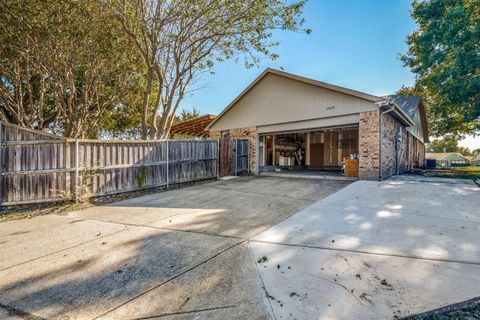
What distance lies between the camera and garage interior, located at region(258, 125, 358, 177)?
52.2 ft

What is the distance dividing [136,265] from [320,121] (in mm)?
9321

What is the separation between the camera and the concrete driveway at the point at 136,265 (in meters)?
2.04

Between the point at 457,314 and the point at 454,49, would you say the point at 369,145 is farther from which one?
the point at 454,49

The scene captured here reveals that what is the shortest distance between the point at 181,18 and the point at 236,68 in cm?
353

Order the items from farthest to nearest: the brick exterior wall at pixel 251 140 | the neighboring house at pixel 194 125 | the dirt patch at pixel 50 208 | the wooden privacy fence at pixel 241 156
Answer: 1. the neighboring house at pixel 194 125
2. the brick exterior wall at pixel 251 140
3. the wooden privacy fence at pixel 241 156
4. the dirt patch at pixel 50 208

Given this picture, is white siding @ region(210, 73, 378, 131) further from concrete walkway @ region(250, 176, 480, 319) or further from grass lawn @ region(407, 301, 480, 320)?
grass lawn @ region(407, 301, 480, 320)

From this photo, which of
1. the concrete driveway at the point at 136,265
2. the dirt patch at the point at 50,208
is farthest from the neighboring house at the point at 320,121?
the dirt patch at the point at 50,208

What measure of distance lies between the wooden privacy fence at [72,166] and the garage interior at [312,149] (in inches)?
349

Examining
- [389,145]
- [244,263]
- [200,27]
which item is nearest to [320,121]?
[389,145]

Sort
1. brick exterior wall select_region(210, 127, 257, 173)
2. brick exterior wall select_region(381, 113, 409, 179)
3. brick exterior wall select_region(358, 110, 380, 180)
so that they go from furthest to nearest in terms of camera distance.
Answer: brick exterior wall select_region(210, 127, 257, 173), brick exterior wall select_region(381, 113, 409, 179), brick exterior wall select_region(358, 110, 380, 180)

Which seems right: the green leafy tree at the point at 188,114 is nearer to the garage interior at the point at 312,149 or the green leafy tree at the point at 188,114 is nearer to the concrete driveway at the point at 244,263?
the garage interior at the point at 312,149

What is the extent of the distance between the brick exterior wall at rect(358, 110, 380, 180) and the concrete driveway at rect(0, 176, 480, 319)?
12.3ft

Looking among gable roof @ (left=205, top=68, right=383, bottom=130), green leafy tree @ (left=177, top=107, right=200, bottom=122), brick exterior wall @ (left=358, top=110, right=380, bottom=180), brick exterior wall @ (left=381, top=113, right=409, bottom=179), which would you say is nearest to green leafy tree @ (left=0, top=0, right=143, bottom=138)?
gable roof @ (left=205, top=68, right=383, bottom=130)

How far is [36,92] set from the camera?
41.5 ft
